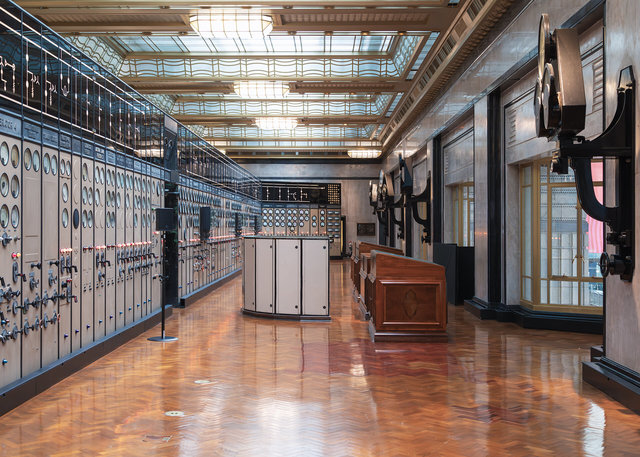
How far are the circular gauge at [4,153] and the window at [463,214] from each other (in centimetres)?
1031

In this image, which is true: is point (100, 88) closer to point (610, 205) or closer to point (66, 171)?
point (66, 171)

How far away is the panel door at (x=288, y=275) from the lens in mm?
10820

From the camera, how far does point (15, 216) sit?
18.7 ft

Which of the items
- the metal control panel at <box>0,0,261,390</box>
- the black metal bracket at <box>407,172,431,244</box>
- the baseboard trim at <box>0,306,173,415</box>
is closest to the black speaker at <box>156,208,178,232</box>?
the metal control panel at <box>0,0,261,390</box>

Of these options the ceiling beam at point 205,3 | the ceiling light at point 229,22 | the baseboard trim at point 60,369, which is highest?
the ceiling beam at point 205,3

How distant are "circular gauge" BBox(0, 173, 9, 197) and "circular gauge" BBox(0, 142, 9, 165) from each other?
12cm

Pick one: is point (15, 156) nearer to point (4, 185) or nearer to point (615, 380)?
point (4, 185)

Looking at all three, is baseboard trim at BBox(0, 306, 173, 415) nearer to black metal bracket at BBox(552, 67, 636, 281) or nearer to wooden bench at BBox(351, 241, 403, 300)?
black metal bracket at BBox(552, 67, 636, 281)

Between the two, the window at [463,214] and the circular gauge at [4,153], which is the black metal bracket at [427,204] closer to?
the window at [463,214]

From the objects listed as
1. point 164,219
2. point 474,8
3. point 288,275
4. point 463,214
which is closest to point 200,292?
point 288,275

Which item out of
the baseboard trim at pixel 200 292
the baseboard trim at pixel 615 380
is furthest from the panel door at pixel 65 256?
the baseboard trim at pixel 200 292

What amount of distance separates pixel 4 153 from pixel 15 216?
588 millimetres

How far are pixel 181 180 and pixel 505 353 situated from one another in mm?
7554

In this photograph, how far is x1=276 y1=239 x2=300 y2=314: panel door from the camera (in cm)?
1082
